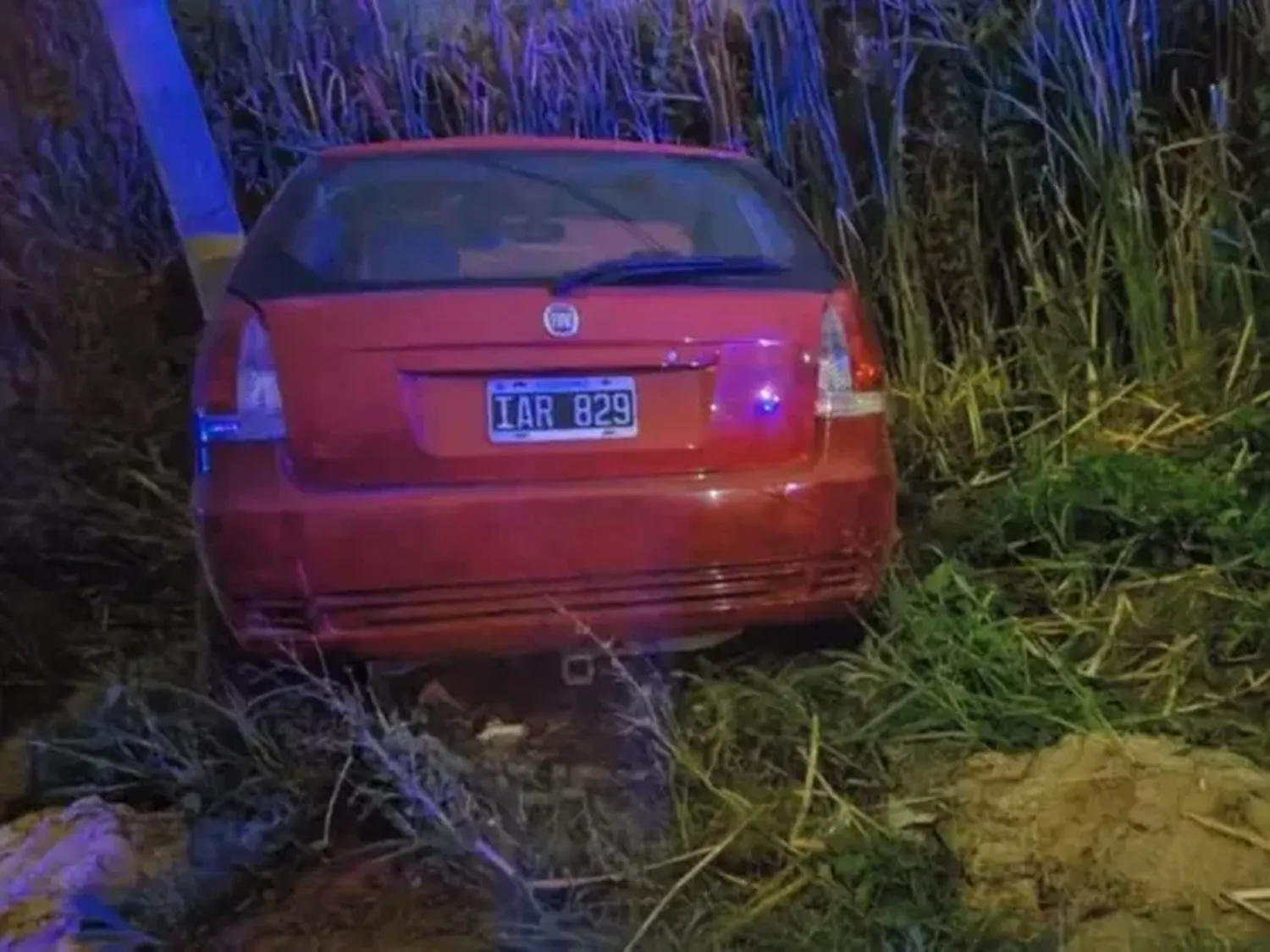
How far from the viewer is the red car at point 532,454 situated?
3031 mm

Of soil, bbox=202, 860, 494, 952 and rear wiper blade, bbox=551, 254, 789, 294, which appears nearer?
soil, bbox=202, 860, 494, 952

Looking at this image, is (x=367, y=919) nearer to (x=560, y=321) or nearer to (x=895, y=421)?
(x=560, y=321)

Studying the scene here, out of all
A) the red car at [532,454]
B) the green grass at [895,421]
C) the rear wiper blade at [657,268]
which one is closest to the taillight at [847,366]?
the red car at [532,454]

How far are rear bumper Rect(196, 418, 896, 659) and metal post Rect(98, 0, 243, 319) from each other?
274cm

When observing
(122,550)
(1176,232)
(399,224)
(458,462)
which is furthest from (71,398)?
(1176,232)

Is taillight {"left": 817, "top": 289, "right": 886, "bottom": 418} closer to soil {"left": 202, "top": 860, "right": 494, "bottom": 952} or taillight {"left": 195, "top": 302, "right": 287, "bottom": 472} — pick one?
taillight {"left": 195, "top": 302, "right": 287, "bottom": 472}

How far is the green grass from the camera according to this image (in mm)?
2975

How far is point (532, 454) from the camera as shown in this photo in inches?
122

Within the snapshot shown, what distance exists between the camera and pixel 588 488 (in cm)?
308

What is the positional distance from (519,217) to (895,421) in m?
1.75

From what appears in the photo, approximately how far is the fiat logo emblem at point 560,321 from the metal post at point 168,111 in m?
2.77

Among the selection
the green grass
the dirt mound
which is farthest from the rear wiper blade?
the dirt mound

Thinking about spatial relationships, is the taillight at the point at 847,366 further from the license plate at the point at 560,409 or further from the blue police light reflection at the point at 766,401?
the license plate at the point at 560,409

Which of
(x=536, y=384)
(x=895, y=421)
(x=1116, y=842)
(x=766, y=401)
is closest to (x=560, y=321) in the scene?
(x=536, y=384)
